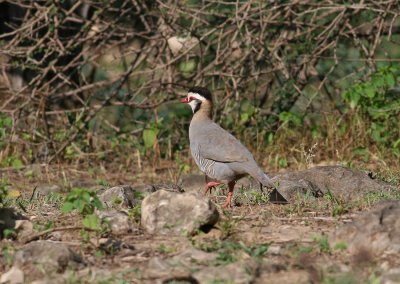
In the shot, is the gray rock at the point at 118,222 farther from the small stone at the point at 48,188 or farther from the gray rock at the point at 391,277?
the small stone at the point at 48,188

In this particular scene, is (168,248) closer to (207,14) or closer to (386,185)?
(386,185)

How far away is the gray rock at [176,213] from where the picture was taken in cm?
556

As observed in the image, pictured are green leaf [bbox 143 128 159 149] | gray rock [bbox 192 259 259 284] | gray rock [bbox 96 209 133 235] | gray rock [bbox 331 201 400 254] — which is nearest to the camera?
gray rock [bbox 192 259 259 284]

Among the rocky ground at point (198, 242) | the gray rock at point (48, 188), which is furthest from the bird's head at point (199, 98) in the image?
the rocky ground at point (198, 242)

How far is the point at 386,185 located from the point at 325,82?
3991mm

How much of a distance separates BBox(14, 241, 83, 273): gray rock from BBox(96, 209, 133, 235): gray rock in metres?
0.50

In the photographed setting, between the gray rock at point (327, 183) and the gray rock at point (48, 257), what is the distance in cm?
217

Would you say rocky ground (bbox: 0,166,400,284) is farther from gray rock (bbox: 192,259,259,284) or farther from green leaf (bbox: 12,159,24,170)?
green leaf (bbox: 12,159,24,170)

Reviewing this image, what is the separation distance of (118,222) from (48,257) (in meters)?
0.75

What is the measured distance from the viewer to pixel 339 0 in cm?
1112

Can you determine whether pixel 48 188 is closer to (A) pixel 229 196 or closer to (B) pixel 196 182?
(B) pixel 196 182

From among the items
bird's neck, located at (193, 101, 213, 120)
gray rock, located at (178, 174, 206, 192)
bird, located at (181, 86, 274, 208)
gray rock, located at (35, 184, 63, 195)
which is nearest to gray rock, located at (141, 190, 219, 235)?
bird, located at (181, 86, 274, 208)

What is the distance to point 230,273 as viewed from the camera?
479cm

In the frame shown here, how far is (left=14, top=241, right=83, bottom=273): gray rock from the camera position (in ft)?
16.5
